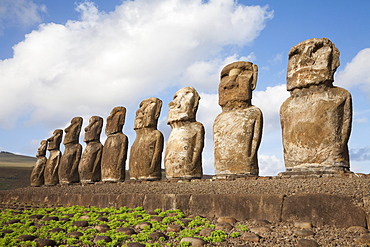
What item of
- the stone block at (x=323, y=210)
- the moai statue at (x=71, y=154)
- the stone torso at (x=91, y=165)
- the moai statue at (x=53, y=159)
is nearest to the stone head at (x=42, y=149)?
the moai statue at (x=53, y=159)

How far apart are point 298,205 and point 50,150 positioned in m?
14.8

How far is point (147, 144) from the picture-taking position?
10750mm

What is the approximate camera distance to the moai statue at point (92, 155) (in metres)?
13.2

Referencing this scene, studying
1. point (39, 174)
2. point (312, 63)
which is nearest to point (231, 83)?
point (312, 63)

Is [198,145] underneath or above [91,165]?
above

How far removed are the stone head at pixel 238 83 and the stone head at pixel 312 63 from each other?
1226mm

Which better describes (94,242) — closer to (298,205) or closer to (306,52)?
(298,205)

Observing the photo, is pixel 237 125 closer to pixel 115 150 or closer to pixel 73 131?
pixel 115 150

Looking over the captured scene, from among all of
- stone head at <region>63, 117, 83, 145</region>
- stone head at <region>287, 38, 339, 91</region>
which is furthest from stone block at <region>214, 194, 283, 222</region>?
stone head at <region>63, 117, 83, 145</region>

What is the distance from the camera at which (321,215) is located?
4.29 meters

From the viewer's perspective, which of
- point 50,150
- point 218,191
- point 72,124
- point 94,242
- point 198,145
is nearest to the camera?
point 94,242

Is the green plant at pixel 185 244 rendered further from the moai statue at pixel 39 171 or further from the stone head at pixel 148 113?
the moai statue at pixel 39 171

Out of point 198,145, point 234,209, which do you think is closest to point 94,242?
point 234,209

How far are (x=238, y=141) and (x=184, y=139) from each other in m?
1.92
